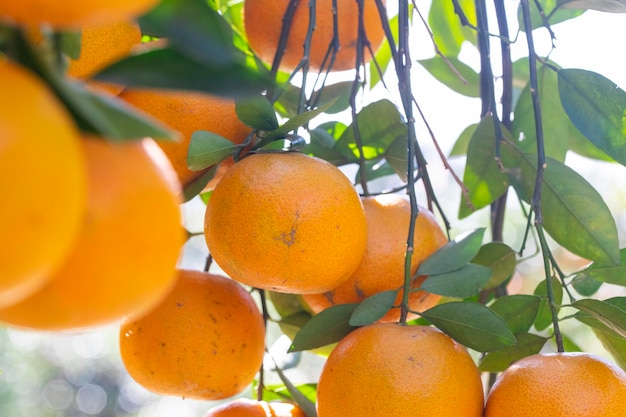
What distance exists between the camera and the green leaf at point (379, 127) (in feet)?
2.77

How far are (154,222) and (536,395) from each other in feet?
1.40

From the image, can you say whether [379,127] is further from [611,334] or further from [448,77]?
[611,334]

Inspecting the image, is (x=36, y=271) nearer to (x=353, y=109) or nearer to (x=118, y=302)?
(x=118, y=302)

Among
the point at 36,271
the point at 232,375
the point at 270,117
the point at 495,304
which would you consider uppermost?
the point at 36,271

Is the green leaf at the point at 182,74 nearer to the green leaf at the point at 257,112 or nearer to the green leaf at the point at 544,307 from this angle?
the green leaf at the point at 257,112

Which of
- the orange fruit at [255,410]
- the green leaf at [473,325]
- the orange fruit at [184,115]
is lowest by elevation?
the orange fruit at [255,410]

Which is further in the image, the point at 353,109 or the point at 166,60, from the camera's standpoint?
the point at 353,109

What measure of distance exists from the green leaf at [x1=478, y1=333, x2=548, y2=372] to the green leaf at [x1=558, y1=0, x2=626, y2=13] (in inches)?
13.0

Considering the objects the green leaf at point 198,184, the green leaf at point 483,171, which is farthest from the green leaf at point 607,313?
the green leaf at point 198,184

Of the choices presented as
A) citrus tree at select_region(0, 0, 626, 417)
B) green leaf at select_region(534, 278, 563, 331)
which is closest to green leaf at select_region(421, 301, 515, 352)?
citrus tree at select_region(0, 0, 626, 417)

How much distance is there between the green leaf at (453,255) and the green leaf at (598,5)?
26 centimetres

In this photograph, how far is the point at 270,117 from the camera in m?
0.65

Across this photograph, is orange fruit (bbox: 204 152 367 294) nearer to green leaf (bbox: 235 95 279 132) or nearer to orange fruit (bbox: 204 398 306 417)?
green leaf (bbox: 235 95 279 132)

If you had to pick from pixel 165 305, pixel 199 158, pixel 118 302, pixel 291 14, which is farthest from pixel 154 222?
pixel 291 14
